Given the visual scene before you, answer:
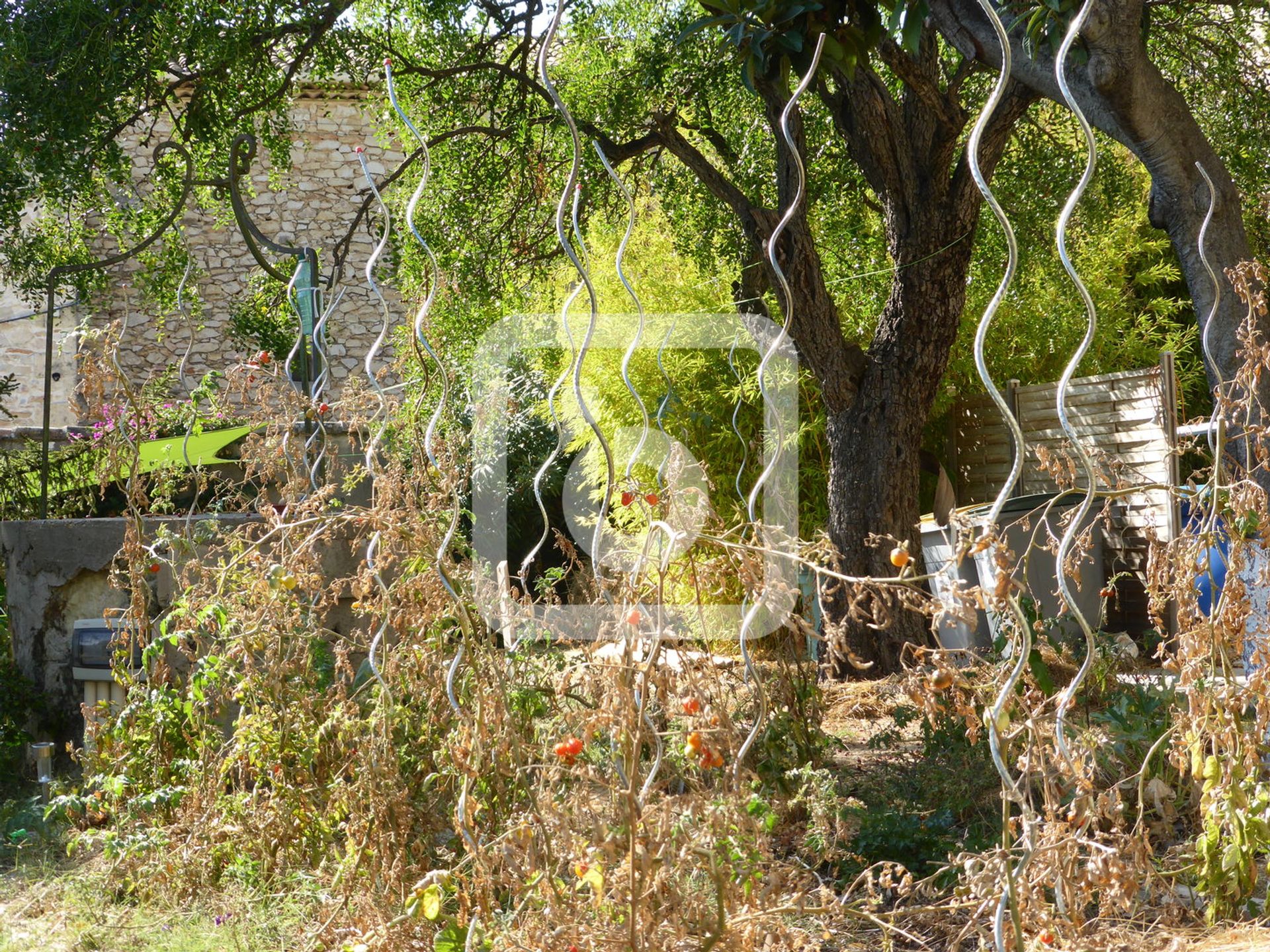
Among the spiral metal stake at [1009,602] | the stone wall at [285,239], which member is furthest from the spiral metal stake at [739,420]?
the stone wall at [285,239]

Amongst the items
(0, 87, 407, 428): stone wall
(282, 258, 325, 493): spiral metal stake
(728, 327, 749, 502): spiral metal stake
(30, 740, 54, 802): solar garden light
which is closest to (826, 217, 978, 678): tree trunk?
(728, 327, 749, 502): spiral metal stake

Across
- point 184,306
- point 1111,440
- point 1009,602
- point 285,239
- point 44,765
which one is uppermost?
point 285,239

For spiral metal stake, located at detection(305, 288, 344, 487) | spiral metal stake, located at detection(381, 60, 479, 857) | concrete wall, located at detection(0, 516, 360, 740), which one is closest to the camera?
spiral metal stake, located at detection(381, 60, 479, 857)

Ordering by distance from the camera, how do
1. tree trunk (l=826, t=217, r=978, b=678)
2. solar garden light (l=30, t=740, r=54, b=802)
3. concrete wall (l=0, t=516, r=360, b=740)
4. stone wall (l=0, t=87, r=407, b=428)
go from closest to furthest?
solar garden light (l=30, t=740, r=54, b=802) < concrete wall (l=0, t=516, r=360, b=740) < tree trunk (l=826, t=217, r=978, b=678) < stone wall (l=0, t=87, r=407, b=428)

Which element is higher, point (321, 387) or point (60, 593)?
point (321, 387)

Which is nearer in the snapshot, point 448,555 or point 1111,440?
point 448,555

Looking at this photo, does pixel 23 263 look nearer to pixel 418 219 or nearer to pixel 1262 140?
pixel 418 219

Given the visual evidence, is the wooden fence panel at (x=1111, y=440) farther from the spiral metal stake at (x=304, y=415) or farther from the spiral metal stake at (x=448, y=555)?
the spiral metal stake at (x=448, y=555)

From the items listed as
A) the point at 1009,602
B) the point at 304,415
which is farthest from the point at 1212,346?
the point at 304,415

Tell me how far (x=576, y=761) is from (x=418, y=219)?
4.73 meters

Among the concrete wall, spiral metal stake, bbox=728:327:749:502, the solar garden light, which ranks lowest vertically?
the solar garden light

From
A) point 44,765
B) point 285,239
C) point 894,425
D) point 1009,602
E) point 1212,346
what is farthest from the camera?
point 285,239

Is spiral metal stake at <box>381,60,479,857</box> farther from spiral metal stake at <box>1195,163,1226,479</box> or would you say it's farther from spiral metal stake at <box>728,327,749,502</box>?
spiral metal stake at <box>1195,163,1226,479</box>

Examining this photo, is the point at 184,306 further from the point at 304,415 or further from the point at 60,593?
the point at 304,415
